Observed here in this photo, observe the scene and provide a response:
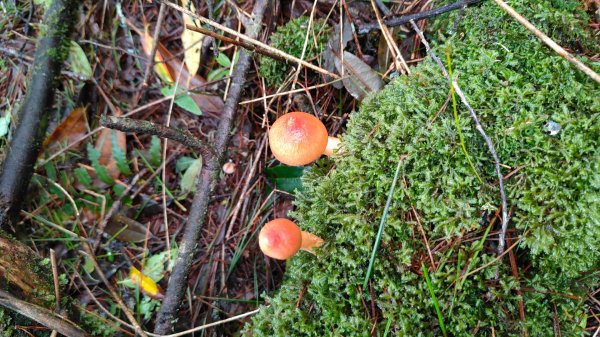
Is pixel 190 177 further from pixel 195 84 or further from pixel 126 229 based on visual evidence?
pixel 195 84

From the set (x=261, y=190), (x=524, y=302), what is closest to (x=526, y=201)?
(x=524, y=302)

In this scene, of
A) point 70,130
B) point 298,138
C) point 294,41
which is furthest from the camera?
point 70,130

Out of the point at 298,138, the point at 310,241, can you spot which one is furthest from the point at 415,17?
the point at 310,241

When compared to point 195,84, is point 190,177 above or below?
below

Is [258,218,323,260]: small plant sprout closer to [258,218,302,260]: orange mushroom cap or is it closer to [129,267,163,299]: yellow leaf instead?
[258,218,302,260]: orange mushroom cap

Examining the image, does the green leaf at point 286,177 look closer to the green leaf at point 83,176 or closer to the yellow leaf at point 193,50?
the yellow leaf at point 193,50

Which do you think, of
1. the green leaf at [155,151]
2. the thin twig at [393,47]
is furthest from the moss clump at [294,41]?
the green leaf at [155,151]

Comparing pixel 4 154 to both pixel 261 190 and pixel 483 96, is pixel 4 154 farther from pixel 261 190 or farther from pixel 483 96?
pixel 483 96
